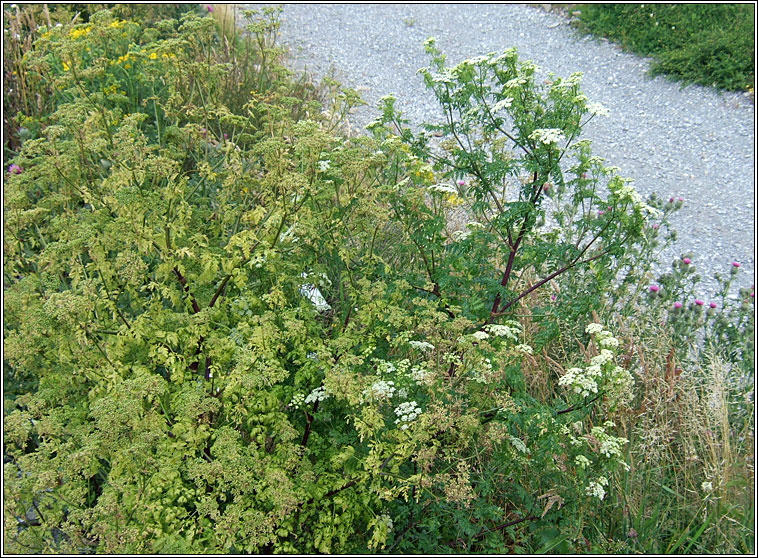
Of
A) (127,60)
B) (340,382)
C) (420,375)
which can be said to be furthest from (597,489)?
(127,60)

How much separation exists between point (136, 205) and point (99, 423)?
90 cm

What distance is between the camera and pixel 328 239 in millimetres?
2818

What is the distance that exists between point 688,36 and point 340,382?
7.07 m

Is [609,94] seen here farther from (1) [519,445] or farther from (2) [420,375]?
(2) [420,375]

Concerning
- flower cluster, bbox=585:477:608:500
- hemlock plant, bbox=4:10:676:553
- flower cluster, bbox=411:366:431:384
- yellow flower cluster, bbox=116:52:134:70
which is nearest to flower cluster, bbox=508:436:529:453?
hemlock plant, bbox=4:10:676:553

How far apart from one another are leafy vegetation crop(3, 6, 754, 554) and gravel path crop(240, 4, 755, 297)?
7.23 feet

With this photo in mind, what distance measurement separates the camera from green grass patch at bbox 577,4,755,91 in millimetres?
6887

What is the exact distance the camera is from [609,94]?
7.16 m

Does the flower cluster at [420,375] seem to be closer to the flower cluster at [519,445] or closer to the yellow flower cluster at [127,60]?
the flower cluster at [519,445]

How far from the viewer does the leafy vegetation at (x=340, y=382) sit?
7.42ft

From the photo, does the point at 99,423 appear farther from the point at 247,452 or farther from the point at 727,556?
the point at 727,556

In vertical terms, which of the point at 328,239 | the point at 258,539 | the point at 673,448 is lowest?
the point at 673,448

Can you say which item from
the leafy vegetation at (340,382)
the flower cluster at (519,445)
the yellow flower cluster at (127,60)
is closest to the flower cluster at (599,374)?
the leafy vegetation at (340,382)

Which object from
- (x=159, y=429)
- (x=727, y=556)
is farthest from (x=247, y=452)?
(x=727, y=556)
